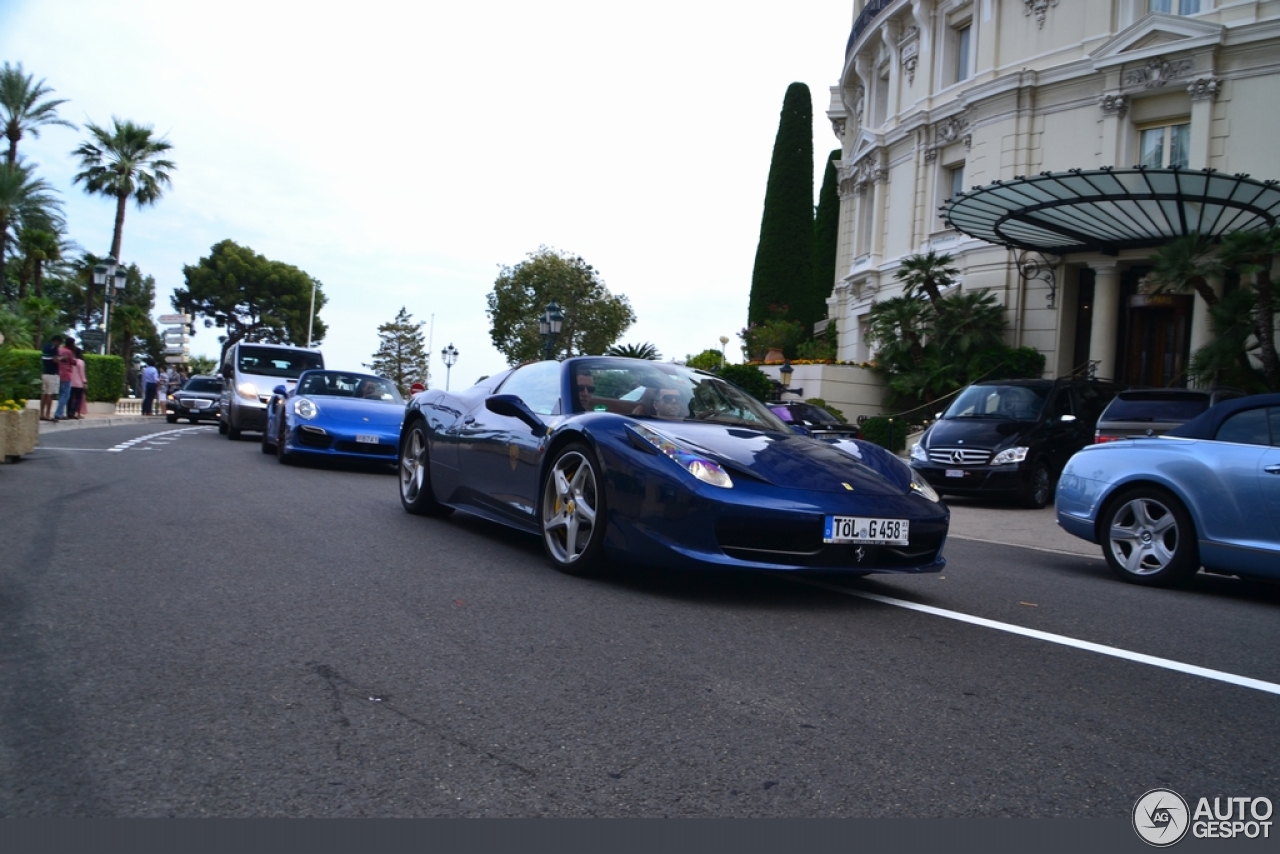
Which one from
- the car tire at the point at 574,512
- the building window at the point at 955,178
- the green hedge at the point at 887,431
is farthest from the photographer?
the building window at the point at 955,178

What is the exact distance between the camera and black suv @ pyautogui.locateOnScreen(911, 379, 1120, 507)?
13.8 meters

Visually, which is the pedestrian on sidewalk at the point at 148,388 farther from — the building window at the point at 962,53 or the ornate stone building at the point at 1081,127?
the building window at the point at 962,53

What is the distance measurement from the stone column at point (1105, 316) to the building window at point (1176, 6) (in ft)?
18.3

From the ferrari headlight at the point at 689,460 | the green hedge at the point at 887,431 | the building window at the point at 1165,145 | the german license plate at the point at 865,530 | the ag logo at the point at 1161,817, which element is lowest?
the ag logo at the point at 1161,817

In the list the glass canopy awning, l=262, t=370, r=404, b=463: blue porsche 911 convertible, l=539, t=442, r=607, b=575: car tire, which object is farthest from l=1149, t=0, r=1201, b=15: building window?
l=539, t=442, r=607, b=575: car tire

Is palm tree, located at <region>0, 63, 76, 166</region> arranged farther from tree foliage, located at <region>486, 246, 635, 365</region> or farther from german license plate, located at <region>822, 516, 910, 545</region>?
german license plate, located at <region>822, 516, 910, 545</region>

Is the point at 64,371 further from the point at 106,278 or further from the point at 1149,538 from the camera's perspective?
the point at 1149,538

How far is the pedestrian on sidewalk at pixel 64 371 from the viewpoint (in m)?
20.5

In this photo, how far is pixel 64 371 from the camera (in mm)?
20812

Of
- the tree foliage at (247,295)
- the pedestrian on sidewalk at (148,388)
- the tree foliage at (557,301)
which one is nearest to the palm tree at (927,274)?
the pedestrian on sidewalk at (148,388)

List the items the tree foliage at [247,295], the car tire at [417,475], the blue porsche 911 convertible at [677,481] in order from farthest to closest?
the tree foliage at [247,295] < the car tire at [417,475] < the blue porsche 911 convertible at [677,481]

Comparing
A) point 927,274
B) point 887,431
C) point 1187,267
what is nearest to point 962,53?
point 927,274

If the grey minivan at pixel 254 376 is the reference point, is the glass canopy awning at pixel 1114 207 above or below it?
above

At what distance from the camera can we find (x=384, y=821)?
7.90 ft
